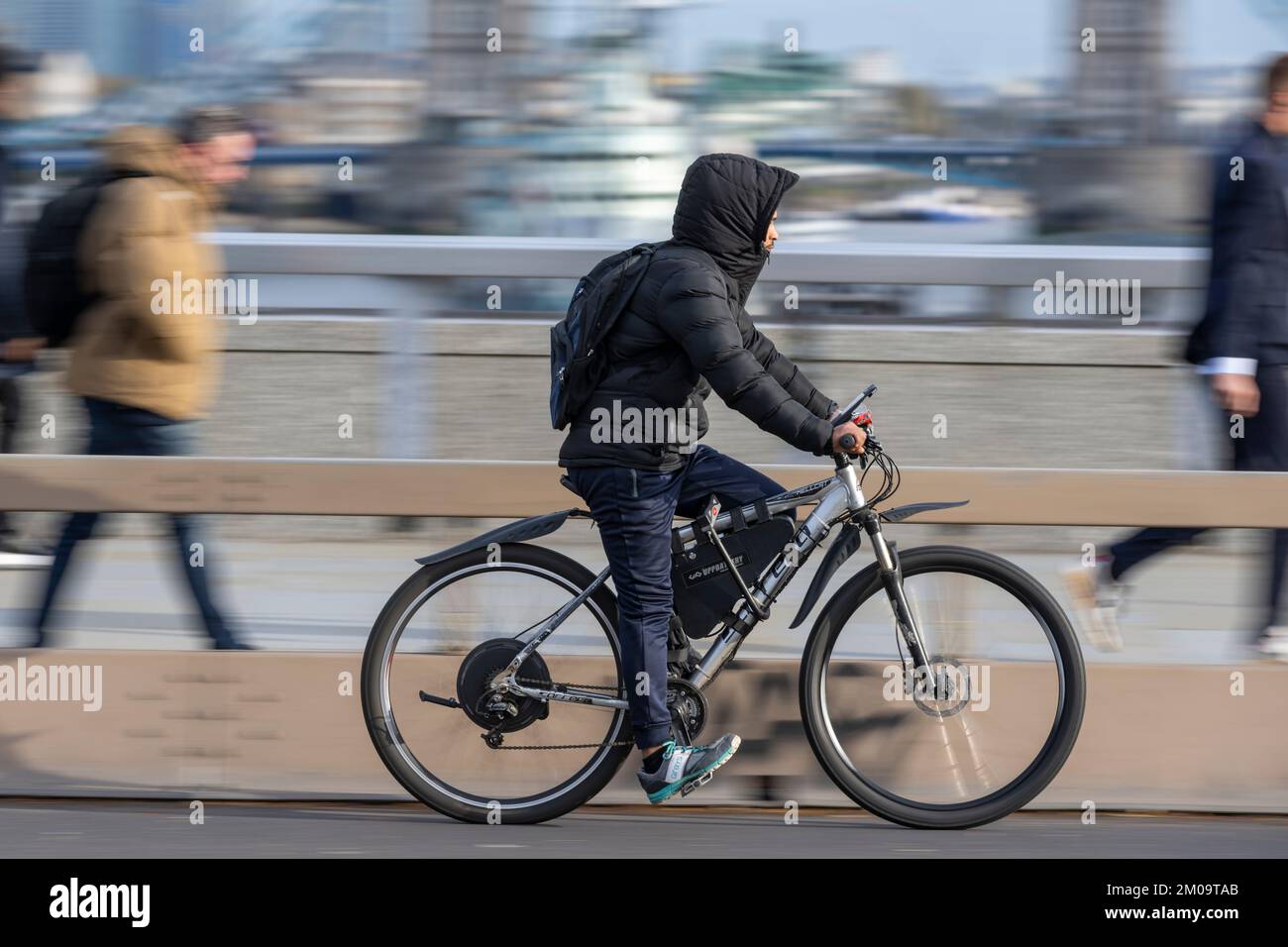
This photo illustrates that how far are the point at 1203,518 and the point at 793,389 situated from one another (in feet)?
3.85

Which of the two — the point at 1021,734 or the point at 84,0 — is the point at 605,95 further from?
the point at 1021,734

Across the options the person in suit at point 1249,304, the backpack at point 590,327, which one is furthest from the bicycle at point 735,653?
the person in suit at point 1249,304

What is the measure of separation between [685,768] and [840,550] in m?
0.68

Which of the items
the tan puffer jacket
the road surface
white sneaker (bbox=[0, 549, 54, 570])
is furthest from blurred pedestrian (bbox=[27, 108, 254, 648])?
the road surface

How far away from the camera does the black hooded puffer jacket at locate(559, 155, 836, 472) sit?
4551 mm

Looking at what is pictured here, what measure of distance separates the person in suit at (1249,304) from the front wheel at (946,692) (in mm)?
772

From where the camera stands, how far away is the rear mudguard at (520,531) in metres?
4.93

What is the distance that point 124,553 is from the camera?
218 inches

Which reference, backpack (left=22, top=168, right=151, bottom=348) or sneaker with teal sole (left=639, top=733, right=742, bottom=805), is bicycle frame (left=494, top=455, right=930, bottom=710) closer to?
sneaker with teal sole (left=639, top=733, right=742, bottom=805)

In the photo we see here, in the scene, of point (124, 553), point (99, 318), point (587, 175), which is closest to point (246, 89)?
point (587, 175)

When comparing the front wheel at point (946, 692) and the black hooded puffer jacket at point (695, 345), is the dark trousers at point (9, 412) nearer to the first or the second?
the black hooded puffer jacket at point (695, 345)

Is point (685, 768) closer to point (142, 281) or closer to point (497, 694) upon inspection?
point (497, 694)

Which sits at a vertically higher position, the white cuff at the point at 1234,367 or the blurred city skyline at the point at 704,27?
the blurred city skyline at the point at 704,27

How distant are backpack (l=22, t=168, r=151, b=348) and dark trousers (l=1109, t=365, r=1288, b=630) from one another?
10.5 feet
